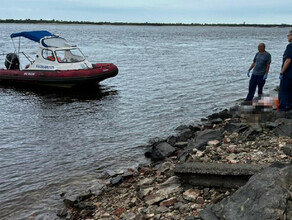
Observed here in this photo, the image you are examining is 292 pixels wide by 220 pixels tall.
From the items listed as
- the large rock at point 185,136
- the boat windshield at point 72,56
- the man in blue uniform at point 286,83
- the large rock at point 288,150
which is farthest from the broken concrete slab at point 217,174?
the boat windshield at point 72,56

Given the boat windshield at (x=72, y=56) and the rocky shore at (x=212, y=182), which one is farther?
the boat windshield at (x=72, y=56)

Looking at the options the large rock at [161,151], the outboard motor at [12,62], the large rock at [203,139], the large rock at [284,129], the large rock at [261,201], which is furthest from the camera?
the outboard motor at [12,62]

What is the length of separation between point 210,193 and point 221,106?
949cm

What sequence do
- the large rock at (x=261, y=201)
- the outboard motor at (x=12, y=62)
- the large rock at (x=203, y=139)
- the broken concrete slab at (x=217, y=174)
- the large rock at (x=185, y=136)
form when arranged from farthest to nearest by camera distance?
the outboard motor at (x=12, y=62) < the large rock at (x=185, y=136) < the large rock at (x=203, y=139) < the broken concrete slab at (x=217, y=174) < the large rock at (x=261, y=201)

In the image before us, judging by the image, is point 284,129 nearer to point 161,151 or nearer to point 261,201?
point 161,151

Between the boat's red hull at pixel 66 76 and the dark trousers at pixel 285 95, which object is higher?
the dark trousers at pixel 285 95

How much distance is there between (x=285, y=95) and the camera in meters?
8.88

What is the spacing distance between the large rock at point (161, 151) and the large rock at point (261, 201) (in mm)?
3974

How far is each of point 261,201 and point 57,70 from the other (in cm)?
1517

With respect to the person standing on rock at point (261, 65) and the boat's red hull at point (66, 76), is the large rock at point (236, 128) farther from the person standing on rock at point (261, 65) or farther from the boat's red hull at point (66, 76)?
the boat's red hull at point (66, 76)

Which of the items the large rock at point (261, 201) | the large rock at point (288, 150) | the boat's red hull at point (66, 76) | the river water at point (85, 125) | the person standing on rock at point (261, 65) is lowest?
the river water at point (85, 125)

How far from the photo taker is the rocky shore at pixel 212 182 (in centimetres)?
391

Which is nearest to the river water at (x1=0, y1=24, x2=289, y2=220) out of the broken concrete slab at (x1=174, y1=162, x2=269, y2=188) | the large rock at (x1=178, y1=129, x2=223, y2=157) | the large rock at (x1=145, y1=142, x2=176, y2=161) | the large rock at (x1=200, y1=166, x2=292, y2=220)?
the large rock at (x1=145, y1=142, x2=176, y2=161)

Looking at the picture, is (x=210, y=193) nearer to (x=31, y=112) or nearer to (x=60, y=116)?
(x=60, y=116)
